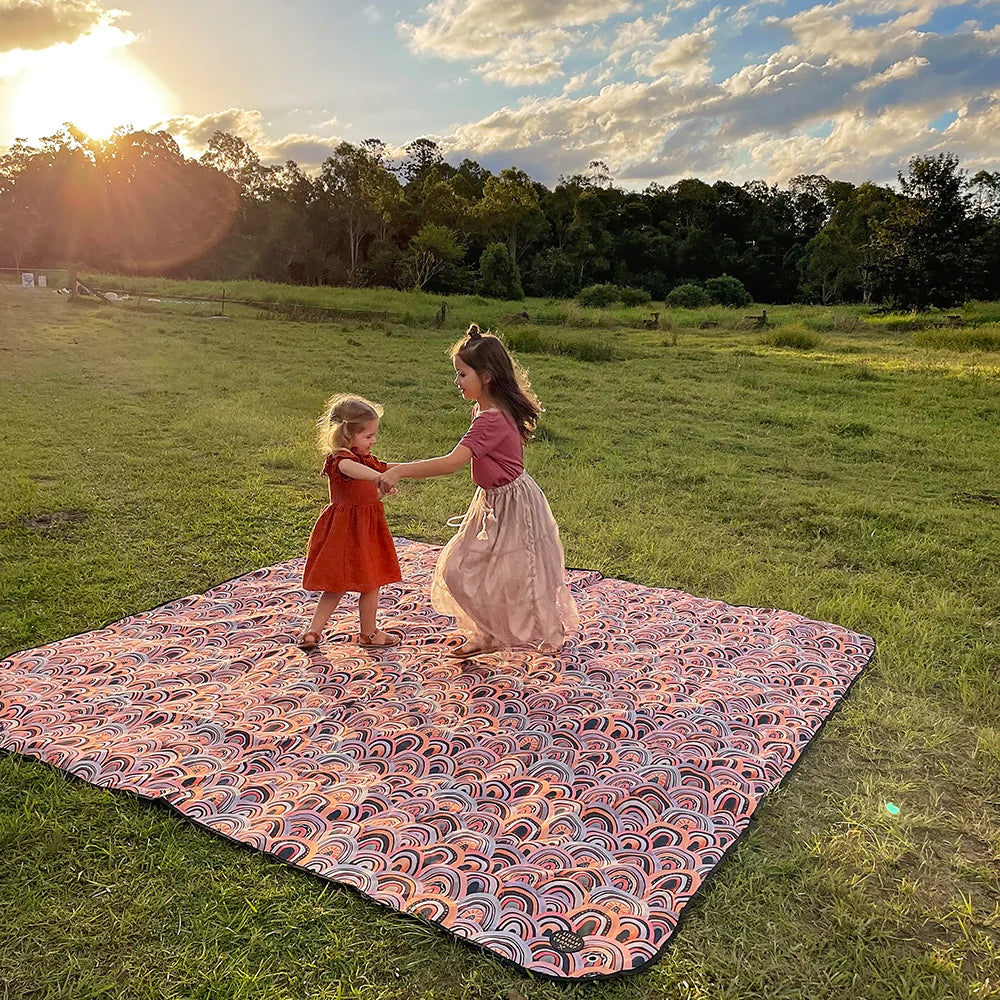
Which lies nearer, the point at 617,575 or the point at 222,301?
the point at 617,575

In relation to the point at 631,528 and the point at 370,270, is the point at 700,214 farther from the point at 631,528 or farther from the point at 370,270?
the point at 631,528

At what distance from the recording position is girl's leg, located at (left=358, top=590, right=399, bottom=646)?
4.02 m

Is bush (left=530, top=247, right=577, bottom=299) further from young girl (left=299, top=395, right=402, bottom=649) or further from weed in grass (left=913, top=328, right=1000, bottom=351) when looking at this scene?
young girl (left=299, top=395, right=402, bottom=649)

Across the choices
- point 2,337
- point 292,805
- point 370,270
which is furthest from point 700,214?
point 292,805

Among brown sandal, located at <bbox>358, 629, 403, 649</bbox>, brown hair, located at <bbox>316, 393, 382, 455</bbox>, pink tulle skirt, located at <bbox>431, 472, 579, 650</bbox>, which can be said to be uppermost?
brown hair, located at <bbox>316, 393, 382, 455</bbox>

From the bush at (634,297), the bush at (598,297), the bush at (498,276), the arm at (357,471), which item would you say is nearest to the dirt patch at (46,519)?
the arm at (357,471)

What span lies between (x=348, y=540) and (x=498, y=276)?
37.9m

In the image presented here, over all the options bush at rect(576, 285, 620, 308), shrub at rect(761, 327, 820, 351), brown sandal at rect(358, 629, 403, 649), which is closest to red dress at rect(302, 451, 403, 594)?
brown sandal at rect(358, 629, 403, 649)

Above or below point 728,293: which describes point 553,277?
above

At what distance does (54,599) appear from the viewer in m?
4.60

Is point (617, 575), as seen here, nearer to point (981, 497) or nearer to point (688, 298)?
point (981, 497)

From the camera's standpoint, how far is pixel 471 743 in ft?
10.5

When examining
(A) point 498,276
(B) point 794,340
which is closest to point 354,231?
(A) point 498,276

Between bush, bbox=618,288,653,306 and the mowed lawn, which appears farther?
bush, bbox=618,288,653,306
